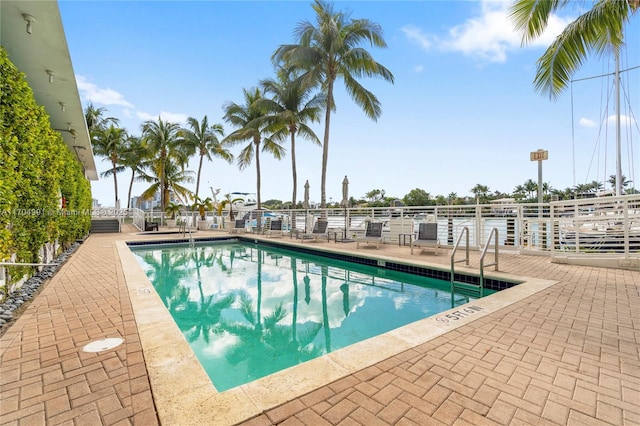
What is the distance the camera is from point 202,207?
17969 millimetres

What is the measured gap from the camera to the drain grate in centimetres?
254

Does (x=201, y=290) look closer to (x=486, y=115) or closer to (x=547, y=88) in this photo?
(x=547, y=88)

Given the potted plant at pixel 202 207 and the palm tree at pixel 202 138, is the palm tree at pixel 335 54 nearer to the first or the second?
the potted plant at pixel 202 207

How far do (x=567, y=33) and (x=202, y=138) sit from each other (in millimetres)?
22191

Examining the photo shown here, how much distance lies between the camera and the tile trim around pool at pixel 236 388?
177 centimetres

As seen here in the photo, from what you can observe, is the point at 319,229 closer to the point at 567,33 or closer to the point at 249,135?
the point at 567,33

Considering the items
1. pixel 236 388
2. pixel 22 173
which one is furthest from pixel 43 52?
pixel 236 388

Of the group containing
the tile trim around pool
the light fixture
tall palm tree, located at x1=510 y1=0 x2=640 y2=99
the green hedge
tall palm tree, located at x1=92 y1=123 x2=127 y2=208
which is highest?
tall palm tree, located at x1=92 y1=123 x2=127 y2=208

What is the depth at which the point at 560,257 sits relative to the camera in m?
6.34

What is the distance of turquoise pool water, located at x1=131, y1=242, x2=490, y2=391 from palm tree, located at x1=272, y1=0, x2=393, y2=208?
24.6 feet

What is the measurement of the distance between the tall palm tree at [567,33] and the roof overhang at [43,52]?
27.0ft

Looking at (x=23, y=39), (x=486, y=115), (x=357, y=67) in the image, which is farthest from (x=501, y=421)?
(x=486, y=115)

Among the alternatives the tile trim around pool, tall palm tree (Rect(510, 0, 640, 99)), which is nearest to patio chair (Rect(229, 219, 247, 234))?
the tile trim around pool

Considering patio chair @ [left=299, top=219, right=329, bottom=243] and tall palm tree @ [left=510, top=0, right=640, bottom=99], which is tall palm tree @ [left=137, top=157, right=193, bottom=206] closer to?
patio chair @ [left=299, top=219, right=329, bottom=243]
